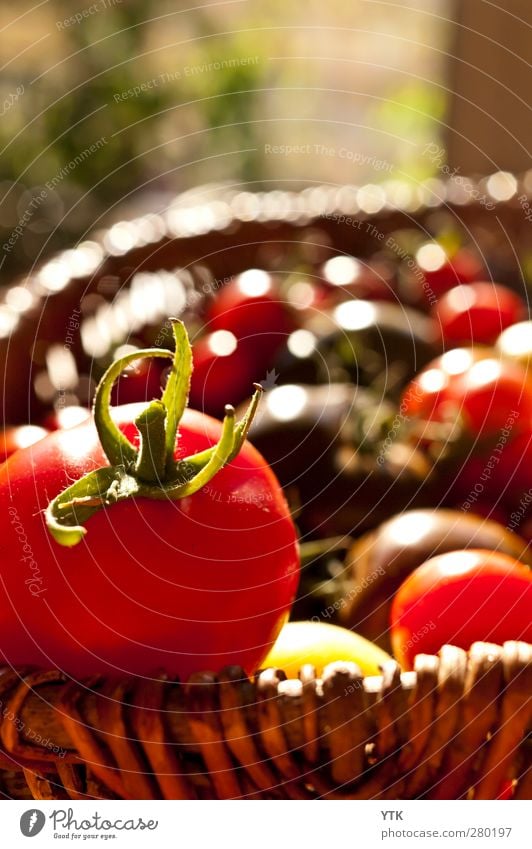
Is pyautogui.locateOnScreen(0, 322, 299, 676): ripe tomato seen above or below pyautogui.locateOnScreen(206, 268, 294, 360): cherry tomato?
below

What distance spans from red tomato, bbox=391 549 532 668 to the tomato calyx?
10 centimetres

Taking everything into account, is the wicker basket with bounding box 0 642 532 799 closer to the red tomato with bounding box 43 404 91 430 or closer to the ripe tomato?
the ripe tomato

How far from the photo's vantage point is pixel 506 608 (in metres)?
0.34

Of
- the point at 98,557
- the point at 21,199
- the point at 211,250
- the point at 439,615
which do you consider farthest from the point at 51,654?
the point at 21,199

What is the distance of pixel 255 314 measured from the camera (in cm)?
61

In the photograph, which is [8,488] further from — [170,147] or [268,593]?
[170,147]

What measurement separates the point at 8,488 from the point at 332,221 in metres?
0.44

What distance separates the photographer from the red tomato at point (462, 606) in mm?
341

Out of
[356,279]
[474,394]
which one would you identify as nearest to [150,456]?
[474,394]

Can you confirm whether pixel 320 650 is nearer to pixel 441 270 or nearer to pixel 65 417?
pixel 65 417
